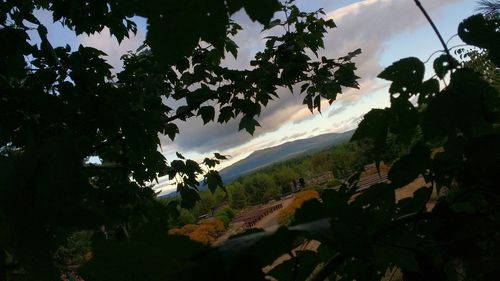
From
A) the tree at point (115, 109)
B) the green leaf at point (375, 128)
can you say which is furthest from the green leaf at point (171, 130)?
the green leaf at point (375, 128)

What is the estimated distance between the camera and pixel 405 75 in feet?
3.34

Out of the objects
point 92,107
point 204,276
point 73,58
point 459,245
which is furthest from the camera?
point 73,58

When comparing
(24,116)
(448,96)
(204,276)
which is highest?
(24,116)

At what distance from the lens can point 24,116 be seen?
2.18 meters

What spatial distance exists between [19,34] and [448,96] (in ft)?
7.22

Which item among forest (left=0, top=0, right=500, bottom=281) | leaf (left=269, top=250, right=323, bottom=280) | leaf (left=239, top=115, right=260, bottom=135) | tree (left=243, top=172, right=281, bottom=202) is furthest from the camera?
tree (left=243, top=172, right=281, bottom=202)

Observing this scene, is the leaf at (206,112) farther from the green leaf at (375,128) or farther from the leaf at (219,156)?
the green leaf at (375,128)

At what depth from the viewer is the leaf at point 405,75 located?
1.01m

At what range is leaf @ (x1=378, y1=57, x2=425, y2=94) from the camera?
3.31ft

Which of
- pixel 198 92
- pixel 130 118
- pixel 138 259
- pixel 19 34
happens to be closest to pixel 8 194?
pixel 138 259

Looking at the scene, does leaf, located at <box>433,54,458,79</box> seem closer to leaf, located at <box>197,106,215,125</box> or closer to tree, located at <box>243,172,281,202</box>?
leaf, located at <box>197,106,215,125</box>

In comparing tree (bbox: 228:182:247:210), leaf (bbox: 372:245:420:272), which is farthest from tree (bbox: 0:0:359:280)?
tree (bbox: 228:182:247:210)

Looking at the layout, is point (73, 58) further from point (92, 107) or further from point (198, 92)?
point (198, 92)

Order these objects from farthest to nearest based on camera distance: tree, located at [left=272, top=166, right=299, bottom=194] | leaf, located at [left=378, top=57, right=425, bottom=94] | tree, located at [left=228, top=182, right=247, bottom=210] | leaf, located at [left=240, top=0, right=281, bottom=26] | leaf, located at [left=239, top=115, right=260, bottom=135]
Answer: tree, located at [left=272, top=166, right=299, bottom=194], tree, located at [left=228, top=182, right=247, bottom=210], leaf, located at [left=239, top=115, right=260, bottom=135], leaf, located at [left=378, top=57, right=425, bottom=94], leaf, located at [left=240, top=0, right=281, bottom=26]
